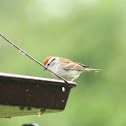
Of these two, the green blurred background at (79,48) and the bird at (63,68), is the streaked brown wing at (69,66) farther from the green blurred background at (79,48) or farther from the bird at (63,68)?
the green blurred background at (79,48)

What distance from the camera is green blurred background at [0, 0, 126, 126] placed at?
9250mm

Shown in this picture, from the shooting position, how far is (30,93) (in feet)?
8.33

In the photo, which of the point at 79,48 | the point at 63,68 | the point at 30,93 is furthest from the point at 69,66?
the point at 79,48

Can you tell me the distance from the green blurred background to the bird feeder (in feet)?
18.2

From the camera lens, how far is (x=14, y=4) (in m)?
14.4

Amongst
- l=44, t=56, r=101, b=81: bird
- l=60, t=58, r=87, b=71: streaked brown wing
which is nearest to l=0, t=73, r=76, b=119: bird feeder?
l=44, t=56, r=101, b=81: bird

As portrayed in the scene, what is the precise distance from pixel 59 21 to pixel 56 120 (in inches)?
161

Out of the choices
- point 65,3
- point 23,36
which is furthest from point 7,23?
point 65,3

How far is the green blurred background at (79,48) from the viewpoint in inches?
364

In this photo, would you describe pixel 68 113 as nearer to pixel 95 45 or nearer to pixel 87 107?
pixel 87 107

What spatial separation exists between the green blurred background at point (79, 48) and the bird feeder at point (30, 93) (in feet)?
18.2

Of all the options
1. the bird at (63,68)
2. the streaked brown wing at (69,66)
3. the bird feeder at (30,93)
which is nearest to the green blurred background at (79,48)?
the streaked brown wing at (69,66)

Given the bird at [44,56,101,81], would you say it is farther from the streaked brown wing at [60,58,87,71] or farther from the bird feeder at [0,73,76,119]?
the bird feeder at [0,73,76,119]

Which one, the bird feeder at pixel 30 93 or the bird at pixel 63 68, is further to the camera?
the bird at pixel 63 68
